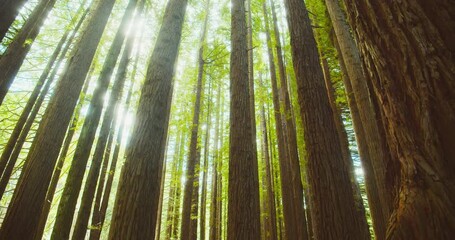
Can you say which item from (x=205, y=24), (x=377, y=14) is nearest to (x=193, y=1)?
(x=205, y=24)

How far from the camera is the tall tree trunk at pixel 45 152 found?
3717 millimetres

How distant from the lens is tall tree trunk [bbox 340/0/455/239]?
808mm

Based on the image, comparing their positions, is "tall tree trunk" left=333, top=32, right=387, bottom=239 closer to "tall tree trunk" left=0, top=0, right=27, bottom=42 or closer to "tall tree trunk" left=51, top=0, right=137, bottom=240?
"tall tree trunk" left=51, top=0, right=137, bottom=240

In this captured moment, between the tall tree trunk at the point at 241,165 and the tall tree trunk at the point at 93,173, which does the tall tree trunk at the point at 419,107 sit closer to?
the tall tree trunk at the point at 241,165

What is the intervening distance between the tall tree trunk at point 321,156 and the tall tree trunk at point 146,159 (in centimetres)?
175

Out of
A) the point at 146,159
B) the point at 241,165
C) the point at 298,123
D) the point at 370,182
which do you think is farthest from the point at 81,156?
the point at 298,123

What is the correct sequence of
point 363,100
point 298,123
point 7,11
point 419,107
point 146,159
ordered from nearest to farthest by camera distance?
point 419,107 → point 7,11 → point 146,159 → point 363,100 → point 298,123

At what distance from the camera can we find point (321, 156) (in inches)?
121

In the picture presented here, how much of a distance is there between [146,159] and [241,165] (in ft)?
5.21

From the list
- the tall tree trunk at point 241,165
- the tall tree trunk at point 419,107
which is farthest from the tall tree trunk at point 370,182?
the tall tree trunk at point 419,107

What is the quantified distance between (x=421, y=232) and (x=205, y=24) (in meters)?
10.9

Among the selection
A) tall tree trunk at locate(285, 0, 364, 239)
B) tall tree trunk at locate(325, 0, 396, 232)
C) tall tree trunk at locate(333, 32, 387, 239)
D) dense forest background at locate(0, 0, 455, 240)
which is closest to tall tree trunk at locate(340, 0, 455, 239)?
dense forest background at locate(0, 0, 455, 240)

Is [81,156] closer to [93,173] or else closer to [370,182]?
[93,173]

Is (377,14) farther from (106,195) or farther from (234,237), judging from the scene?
(106,195)
